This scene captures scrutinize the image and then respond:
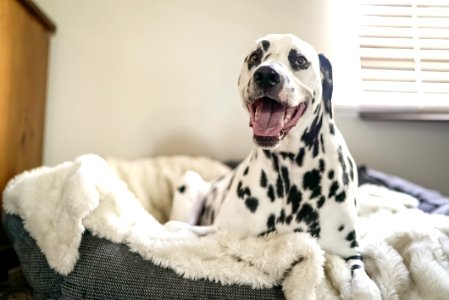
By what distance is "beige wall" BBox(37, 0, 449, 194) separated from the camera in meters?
2.14

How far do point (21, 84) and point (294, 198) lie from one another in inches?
58.0

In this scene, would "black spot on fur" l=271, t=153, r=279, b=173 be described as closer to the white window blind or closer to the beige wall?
the beige wall

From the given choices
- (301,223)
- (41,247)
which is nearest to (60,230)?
(41,247)

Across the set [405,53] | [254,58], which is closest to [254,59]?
[254,58]

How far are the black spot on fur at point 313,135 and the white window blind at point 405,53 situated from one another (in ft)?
3.76

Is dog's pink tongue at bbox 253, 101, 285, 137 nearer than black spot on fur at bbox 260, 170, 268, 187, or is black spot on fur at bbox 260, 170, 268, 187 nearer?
dog's pink tongue at bbox 253, 101, 285, 137

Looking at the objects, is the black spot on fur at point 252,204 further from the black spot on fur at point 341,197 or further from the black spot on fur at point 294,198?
the black spot on fur at point 341,197

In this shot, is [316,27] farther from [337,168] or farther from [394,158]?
[337,168]

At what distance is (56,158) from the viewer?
2.15 meters

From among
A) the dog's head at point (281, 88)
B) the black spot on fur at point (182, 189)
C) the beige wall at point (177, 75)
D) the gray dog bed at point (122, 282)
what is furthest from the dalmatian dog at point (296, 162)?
the beige wall at point (177, 75)

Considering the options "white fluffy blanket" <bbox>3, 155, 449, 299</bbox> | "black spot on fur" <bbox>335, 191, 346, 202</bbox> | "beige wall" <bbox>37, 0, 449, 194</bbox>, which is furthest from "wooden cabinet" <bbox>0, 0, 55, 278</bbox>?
"black spot on fur" <bbox>335, 191, 346, 202</bbox>

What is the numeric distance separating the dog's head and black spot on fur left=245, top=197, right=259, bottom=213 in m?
0.23

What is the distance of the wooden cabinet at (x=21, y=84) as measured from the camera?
1.55 m

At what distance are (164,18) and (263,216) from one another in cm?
155
